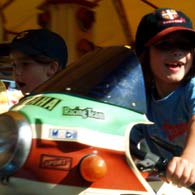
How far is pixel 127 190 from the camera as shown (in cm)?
180

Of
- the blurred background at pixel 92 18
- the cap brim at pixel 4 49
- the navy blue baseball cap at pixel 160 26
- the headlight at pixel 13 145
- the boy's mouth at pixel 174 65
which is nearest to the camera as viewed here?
the headlight at pixel 13 145

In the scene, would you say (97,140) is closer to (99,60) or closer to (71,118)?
(71,118)

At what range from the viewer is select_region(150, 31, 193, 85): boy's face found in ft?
7.12

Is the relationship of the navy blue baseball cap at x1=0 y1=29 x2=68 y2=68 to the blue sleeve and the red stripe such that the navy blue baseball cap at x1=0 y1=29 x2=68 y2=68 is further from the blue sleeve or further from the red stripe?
the red stripe

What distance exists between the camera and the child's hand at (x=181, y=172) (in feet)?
5.74

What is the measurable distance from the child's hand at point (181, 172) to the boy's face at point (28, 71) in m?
1.41

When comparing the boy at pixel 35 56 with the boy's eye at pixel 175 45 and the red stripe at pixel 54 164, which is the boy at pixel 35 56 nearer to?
the boy's eye at pixel 175 45

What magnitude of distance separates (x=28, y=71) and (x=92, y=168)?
1429 millimetres

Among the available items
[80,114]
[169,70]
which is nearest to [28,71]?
[169,70]

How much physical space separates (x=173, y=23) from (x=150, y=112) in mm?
479

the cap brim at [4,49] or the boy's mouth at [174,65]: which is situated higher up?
the boy's mouth at [174,65]

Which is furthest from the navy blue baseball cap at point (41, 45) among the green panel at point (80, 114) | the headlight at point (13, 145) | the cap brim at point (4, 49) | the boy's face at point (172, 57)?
the headlight at point (13, 145)

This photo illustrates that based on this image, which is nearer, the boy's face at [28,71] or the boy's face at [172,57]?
the boy's face at [172,57]

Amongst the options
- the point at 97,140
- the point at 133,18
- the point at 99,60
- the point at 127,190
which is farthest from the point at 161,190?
the point at 133,18
